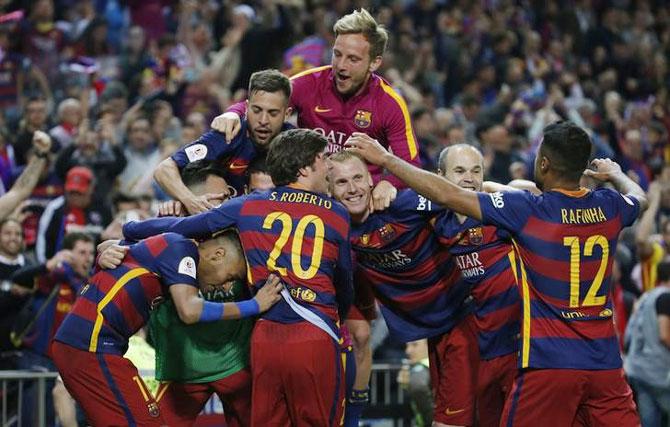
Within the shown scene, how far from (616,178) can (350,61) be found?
6.52 ft

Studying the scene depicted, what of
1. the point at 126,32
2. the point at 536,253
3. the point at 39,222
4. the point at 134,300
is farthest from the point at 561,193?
the point at 126,32

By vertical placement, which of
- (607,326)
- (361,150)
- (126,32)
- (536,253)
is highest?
(126,32)

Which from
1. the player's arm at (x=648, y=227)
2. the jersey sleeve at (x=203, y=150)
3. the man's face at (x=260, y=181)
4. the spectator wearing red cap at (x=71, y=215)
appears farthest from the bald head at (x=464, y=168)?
the player's arm at (x=648, y=227)

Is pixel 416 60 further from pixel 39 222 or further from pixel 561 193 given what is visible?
pixel 561 193

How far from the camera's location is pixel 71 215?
1162 centimetres

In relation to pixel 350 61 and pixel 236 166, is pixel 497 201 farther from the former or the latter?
pixel 236 166

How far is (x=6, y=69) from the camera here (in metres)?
13.6

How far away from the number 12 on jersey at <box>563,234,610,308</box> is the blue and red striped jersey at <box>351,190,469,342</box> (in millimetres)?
1404

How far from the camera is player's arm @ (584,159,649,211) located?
7.47 meters

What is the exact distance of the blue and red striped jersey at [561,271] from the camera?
22.6 ft

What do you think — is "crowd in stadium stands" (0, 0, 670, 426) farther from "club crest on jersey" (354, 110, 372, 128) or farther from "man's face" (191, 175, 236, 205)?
"club crest on jersey" (354, 110, 372, 128)

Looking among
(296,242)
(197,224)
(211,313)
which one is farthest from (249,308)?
(197,224)

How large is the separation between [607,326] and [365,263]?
1941 millimetres

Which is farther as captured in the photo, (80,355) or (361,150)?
(80,355)
